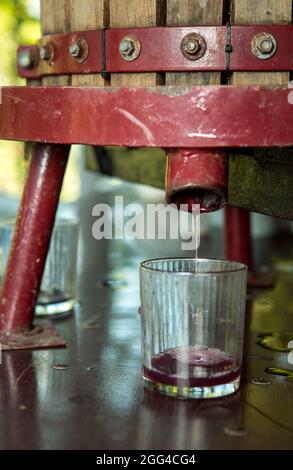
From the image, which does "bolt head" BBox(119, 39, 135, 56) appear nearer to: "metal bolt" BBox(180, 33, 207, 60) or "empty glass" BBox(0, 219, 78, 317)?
"metal bolt" BBox(180, 33, 207, 60)

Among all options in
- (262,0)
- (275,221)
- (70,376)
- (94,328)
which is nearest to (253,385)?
(70,376)

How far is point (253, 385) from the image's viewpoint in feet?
4.94

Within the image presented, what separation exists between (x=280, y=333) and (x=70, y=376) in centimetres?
56

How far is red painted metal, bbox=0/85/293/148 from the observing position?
1338 mm

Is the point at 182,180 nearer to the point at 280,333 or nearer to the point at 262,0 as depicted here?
the point at 262,0

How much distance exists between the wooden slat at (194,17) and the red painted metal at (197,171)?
140 millimetres

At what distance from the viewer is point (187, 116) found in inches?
52.8

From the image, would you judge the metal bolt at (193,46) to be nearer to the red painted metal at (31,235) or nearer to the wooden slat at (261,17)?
the wooden slat at (261,17)

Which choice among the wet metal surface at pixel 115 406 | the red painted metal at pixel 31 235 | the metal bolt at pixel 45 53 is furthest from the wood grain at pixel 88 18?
the wet metal surface at pixel 115 406

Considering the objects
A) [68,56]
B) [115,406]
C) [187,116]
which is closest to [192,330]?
[115,406]

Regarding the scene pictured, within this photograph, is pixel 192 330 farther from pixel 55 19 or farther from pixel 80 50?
pixel 55 19

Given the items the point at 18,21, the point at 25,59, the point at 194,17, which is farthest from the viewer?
the point at 18,21

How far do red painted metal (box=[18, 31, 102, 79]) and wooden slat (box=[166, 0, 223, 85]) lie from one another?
0.15 m

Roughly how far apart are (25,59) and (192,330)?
779 millimetres
